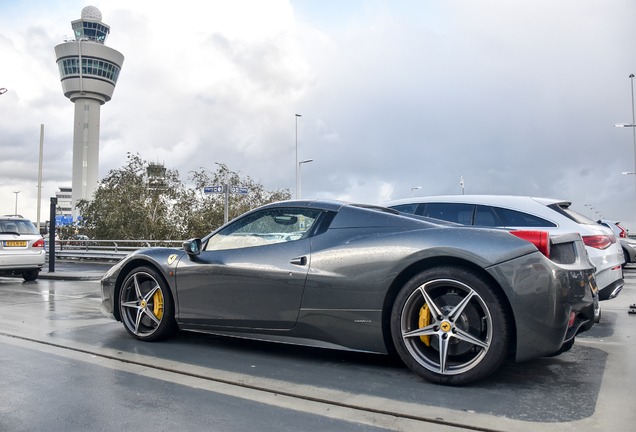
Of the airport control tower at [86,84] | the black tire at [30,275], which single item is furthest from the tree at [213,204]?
the airport control tower at [86,84]

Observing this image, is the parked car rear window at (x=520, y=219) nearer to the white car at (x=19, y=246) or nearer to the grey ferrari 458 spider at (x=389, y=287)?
the grey ferrari 458 spider at (x=389, y=287)

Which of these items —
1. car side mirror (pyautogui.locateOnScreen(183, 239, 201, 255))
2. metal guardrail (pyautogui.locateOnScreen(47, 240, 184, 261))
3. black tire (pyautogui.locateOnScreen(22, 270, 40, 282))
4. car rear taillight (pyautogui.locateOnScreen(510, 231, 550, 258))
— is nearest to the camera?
car rear taillight (pyautogui.locateOnScreen(510, 231, 550, 258))

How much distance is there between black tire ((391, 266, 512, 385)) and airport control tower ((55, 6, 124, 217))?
79.3 m

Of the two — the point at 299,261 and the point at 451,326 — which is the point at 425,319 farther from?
the point at 299,261

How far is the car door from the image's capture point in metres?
3.99

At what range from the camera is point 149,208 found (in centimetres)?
2453

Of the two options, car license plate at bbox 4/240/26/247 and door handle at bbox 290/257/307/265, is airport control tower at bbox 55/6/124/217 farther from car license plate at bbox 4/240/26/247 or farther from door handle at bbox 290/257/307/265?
door handle at bbox 290/257/307/265

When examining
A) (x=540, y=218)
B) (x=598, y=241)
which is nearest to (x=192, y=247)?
(x=540, y=218)

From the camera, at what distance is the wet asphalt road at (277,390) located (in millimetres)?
2756

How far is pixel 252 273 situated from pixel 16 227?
1080cm

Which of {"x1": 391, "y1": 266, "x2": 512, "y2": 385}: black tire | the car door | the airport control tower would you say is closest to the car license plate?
the car door

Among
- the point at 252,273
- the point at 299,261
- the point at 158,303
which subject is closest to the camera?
the point at 299,261

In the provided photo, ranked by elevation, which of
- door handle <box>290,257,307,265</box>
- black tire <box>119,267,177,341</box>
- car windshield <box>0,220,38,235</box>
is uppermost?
car windshield <box>0,220,38,235</box>

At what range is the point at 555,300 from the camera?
319 centimetres
